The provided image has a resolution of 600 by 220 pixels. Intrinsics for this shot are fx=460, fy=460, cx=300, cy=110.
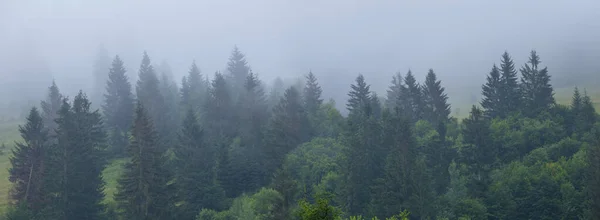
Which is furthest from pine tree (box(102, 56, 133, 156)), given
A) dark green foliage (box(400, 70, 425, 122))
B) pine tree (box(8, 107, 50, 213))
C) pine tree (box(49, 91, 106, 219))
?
dark green foliage (box(400, 70, 425, 122))

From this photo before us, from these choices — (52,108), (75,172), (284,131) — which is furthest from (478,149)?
(52,108)

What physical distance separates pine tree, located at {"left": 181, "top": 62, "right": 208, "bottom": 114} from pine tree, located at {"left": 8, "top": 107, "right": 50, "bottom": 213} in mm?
40281

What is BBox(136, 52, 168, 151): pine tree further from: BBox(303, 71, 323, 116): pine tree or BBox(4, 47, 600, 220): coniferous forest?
BBox(303, 71, 323, 116): pine tree

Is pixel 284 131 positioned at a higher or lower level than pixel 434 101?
lower

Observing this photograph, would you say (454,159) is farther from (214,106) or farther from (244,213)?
(214,106)

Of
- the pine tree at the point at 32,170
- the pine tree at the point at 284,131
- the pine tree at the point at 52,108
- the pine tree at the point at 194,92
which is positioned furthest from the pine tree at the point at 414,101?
the pine tree at the point at 52,108

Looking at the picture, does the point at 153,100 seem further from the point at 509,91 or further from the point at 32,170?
the point at 509,91

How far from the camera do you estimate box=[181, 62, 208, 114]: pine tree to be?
110 m

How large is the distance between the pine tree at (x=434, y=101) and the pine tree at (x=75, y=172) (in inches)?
2624

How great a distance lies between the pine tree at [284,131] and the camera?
77062mm

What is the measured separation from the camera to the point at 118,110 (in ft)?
359

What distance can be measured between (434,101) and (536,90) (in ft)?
65.2

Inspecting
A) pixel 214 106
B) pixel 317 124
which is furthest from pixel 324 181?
pixel 214 106

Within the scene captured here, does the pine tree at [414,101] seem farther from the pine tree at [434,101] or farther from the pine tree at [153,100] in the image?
the pine tree at [153,100]
